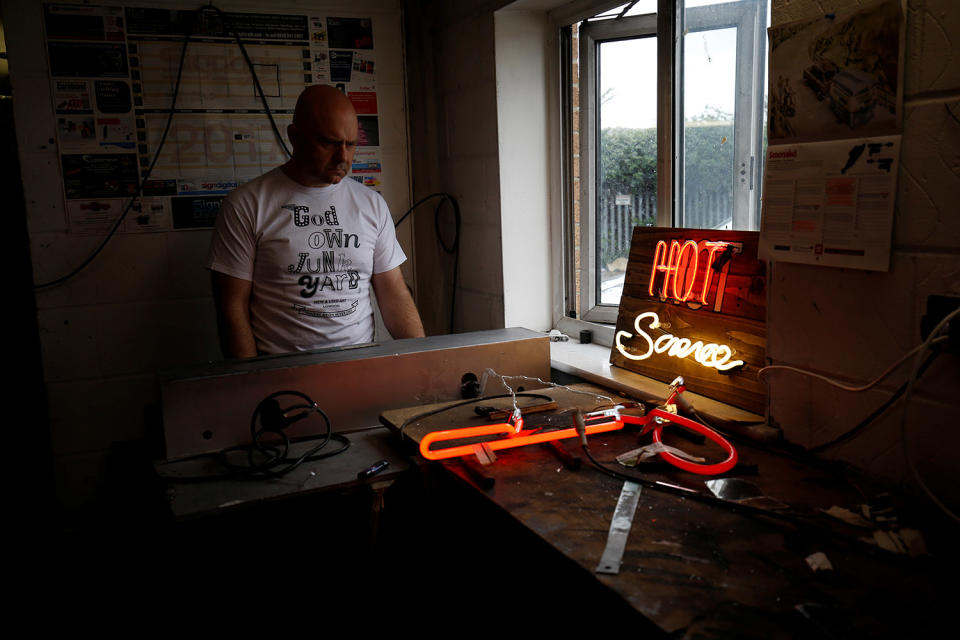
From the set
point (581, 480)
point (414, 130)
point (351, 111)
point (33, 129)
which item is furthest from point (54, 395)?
point (581, 480)

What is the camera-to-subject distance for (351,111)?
2.59 metres

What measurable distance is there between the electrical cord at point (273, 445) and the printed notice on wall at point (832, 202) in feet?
3.86

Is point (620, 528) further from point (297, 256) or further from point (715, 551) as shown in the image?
point (297, 256)

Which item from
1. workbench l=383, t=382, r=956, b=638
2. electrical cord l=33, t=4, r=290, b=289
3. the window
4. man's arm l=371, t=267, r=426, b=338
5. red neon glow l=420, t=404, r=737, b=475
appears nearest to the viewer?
workbench l=383, t=382, r=956, b=638

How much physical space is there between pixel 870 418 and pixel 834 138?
562 mm

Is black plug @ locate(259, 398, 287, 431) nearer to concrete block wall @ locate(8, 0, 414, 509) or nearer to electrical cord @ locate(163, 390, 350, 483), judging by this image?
electrical cord @ locate(163, 390, 350, 483)

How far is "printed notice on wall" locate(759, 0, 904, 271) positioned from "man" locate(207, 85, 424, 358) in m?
1.47

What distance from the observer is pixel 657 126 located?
2422mm

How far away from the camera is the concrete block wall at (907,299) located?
1.29 metres

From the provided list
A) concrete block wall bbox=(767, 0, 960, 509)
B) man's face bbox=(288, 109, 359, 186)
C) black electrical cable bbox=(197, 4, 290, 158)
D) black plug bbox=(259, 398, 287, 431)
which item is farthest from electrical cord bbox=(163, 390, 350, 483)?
black electrical cable bbox=(197, 4, 290, 158)

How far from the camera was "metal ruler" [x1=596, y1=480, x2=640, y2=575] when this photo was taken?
117 centimetres

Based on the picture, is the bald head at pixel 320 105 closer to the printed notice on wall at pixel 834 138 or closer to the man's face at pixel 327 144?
the man's face at pixel 327 144

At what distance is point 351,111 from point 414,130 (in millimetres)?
967

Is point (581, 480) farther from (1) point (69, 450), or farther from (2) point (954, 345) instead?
(1) point (69, 450)
